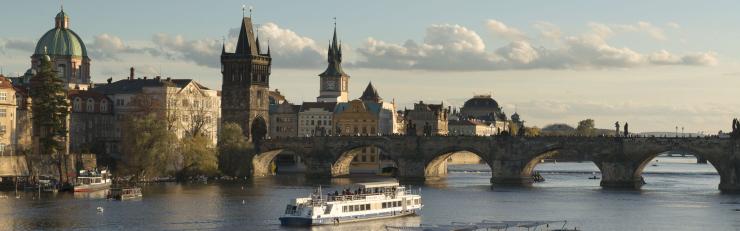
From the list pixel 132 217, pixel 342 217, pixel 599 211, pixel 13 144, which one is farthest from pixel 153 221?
pixel 13 144

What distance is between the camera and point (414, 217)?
415 ft

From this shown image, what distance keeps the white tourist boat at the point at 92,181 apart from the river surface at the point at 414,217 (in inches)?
140

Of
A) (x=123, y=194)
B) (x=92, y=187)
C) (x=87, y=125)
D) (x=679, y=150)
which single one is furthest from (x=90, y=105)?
(x=679, y=150)

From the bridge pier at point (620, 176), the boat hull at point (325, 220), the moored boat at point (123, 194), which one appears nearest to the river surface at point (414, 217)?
the boat hull at point (325, 220)

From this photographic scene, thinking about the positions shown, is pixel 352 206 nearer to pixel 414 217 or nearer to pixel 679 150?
pixel 414 217

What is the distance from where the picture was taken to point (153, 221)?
119m

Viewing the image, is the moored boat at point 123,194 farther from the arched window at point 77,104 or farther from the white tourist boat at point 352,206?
the arched window at point 77,104

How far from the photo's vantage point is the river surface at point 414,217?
4660 inches

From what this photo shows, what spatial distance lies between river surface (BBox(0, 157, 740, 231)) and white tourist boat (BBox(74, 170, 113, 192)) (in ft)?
11.7

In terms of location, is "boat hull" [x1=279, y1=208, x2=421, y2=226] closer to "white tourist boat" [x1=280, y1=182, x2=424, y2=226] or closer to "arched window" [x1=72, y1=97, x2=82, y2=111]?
"white tourist boat" [x1=280, y1=182, x2=424, y2=226]

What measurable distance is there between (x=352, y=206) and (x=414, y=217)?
8.18m

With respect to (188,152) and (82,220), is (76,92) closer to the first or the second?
(188,152)

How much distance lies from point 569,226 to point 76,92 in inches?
3901

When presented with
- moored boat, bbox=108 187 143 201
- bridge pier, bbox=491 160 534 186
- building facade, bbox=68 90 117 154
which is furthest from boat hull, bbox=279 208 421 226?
building facade, bbox=68 90 117 154
